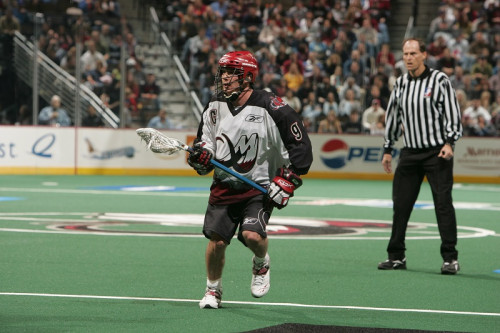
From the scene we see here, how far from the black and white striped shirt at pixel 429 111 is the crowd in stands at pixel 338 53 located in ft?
42.8

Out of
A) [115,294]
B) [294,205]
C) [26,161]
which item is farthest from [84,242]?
[26,161]

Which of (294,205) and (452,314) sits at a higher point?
(452,314)

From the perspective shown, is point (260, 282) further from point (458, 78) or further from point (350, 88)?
point (458, 78)

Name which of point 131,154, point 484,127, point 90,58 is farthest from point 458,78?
point 90,58

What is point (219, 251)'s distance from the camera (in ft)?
20.7

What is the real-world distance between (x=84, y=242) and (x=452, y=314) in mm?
4600

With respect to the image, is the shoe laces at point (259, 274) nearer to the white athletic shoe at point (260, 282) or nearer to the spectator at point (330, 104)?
the white athletic shoe at point (260, 282)

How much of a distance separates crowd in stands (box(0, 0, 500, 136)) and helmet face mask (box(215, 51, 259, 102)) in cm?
1519

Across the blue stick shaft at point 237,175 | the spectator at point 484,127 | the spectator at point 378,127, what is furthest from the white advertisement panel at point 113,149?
the blue stick shaft at point 237,175

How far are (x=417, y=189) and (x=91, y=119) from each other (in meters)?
13.6

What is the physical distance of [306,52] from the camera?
933 inches

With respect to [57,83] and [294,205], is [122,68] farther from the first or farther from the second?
[294,205]

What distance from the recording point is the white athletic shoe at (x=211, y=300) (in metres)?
6.21

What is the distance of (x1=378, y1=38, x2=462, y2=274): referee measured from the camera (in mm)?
8406
